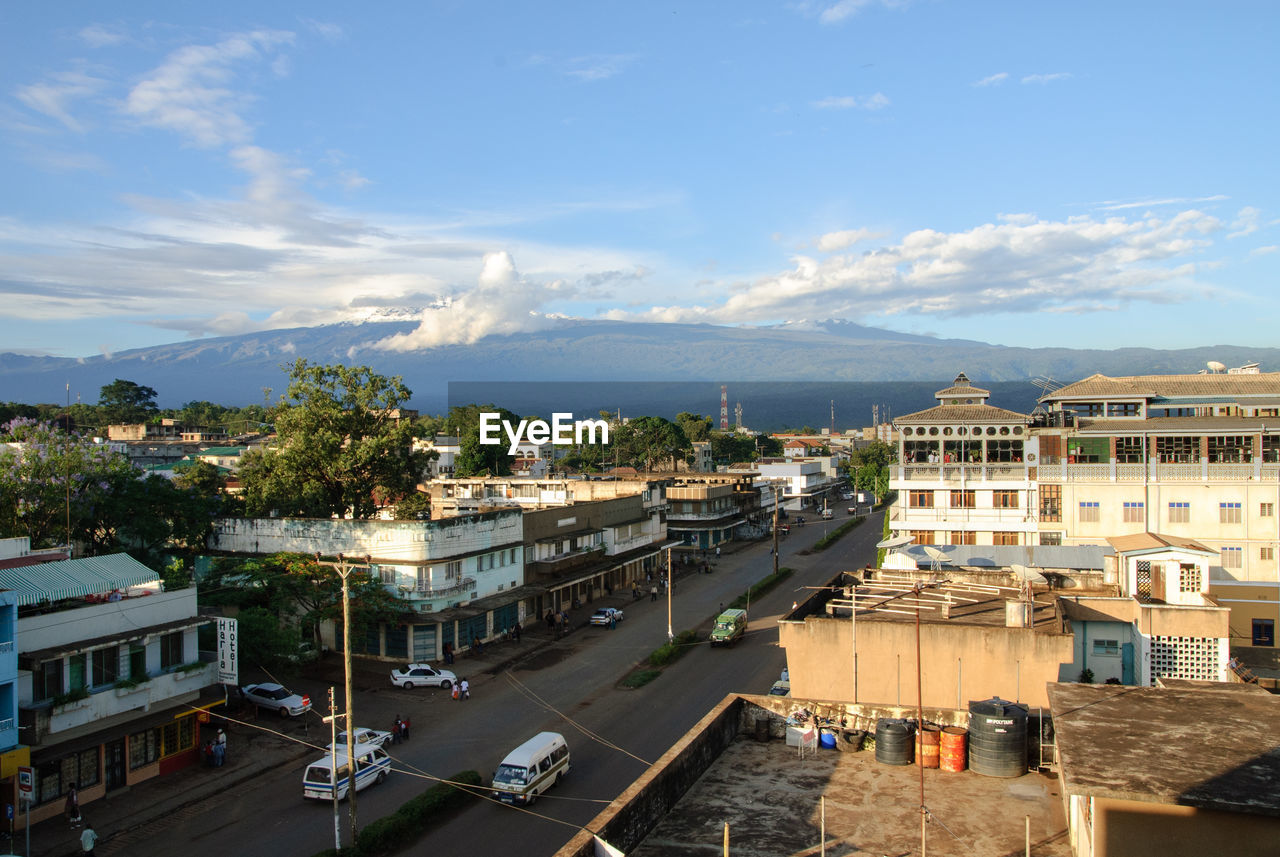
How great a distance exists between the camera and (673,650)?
3919 centimetres

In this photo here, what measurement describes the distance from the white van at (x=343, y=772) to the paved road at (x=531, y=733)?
1.04 feet

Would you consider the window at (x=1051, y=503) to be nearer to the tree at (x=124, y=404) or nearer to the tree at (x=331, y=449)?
the tree at (x=331, y=449)

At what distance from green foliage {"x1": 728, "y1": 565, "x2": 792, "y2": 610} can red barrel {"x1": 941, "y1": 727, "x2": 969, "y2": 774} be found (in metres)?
36.1

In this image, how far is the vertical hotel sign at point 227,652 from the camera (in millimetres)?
27203

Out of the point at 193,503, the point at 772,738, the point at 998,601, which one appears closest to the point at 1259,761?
the point at 772,738

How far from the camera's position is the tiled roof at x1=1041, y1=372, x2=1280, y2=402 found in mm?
46969

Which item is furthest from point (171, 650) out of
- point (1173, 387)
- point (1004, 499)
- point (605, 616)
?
point (1173, 387)

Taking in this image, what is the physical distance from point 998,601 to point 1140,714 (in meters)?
11.4

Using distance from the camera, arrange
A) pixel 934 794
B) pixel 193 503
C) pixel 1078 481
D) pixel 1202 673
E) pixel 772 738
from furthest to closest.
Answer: pixel 1078 481 → pixel 193 503 → pixel 1202 673 → pixel 772 738 → pixel 934 794

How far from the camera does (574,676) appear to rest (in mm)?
36062

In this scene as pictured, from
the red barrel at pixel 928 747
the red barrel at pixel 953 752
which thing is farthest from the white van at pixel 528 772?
the red barrel at pixel 953 752

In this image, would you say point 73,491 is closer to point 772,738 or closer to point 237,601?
point 237,601

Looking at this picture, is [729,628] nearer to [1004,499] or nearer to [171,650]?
[1004,499]

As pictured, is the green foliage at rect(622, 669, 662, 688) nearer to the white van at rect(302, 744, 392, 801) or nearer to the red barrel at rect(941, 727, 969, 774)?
the white van at rect(302, 744, 392, 801)
